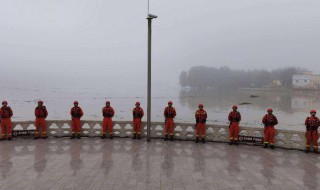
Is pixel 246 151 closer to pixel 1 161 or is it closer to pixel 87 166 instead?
pixel 87 166

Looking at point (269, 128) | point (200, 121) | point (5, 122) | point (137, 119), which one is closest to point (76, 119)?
point (137, 119)

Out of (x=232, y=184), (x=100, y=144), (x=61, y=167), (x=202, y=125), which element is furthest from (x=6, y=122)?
(x=232, y=184)

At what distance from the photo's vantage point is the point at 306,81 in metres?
149

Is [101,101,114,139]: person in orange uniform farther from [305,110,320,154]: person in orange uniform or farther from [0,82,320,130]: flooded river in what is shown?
[0,82,320,130]: flooded river

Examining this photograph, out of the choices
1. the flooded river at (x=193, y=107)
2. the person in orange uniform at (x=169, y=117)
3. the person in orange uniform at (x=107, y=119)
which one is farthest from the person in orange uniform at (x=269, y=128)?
the flooded river at (x=193, y=107)

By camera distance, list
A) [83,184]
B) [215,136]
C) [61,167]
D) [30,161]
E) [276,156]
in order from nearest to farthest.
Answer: [83,184] < [61,167] < [30,161] < [276,156] < [215,136]

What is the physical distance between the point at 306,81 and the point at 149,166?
16428 centimetres

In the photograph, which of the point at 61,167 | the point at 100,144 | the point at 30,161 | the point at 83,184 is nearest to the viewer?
the point at 83,184

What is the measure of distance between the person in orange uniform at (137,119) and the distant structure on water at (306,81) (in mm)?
159321

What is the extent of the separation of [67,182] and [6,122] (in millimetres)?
6760

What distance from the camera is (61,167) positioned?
839cm

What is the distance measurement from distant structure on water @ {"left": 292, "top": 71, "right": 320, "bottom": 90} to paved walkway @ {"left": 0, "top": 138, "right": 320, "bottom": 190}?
15890cm

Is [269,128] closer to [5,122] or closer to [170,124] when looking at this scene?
[170,124]

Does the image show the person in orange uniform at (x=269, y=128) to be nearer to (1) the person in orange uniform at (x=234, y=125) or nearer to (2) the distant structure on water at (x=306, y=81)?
(1) the person in orange uniform at (x=234, y=125)
